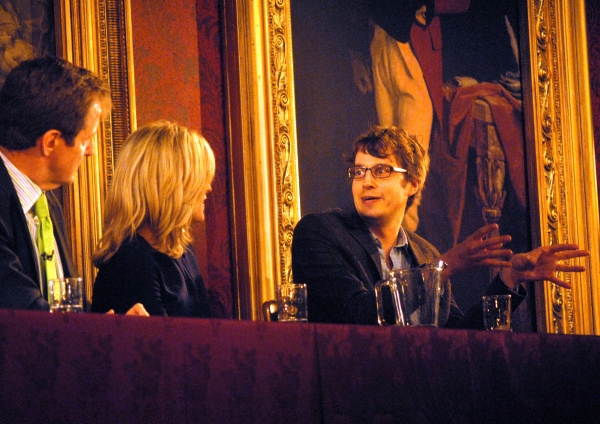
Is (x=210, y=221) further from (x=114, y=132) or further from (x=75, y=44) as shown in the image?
(x=75, y=44)

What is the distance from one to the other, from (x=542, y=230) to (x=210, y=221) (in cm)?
185

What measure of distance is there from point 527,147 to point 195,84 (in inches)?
74.4

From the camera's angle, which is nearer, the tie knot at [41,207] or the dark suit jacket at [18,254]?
the dark suit jacket at [18,254]

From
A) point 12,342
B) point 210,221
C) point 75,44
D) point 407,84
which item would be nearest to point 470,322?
point 210,221

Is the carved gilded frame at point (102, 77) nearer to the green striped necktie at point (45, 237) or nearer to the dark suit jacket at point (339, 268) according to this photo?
the green striped necktie at point (45, 237)

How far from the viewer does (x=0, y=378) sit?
61.8 inches

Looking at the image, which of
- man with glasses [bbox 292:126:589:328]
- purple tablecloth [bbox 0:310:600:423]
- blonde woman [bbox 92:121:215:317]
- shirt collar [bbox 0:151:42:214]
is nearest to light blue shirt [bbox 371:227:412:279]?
man with glasses [bbox 292:126:589:328]

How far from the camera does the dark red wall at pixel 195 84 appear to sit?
151 inches

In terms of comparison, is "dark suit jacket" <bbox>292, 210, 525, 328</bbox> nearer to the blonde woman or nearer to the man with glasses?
the man with glasses

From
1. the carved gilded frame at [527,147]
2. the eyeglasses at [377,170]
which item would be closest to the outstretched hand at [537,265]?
the eyeglasses at [377,170]

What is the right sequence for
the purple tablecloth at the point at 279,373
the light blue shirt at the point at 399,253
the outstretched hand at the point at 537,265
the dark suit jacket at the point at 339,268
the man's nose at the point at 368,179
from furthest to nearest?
the man's nose at the point at 368,179, the light blue shirt at the point at 399,253, the outstretched hand at the point at 537,265, the dark suit jacket at the point at 339,268, the purple tablecloth at the point at 279,373

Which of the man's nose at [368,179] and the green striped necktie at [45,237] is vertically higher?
the man's nose at [368,179]

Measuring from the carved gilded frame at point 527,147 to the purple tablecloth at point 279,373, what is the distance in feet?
6.31

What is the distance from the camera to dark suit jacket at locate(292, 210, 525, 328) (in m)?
3.46
